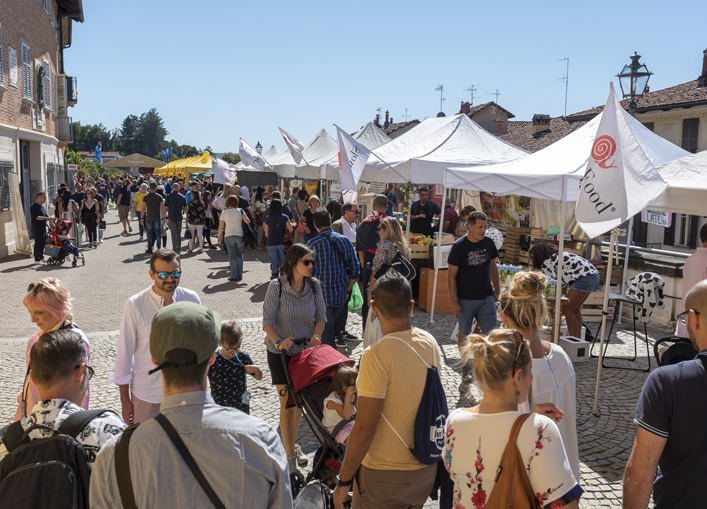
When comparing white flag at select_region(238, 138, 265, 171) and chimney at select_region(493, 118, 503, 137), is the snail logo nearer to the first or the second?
white flag at select_region(238, 138, 265, 171)

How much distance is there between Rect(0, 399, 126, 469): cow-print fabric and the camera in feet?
7.26

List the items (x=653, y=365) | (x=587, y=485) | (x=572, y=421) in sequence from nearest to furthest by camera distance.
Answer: (x=572, y=421) < (x=587, y=485) < (x=653, y=365)

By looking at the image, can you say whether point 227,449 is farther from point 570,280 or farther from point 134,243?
point 134,243

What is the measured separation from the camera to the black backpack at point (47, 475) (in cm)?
200

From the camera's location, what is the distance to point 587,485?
4.57m

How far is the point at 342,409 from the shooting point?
3676 mm

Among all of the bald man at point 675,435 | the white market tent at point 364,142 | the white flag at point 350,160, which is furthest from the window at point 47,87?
the bald man at point 675,435

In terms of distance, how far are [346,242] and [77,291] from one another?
7.82 metres

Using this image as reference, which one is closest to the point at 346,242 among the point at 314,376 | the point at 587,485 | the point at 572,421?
the point at 314,376

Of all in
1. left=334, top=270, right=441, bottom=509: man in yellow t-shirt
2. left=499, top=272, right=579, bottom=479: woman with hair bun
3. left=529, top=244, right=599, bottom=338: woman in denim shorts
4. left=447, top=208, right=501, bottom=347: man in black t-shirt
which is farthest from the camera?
left=529, top=244, right=599, bottom=338: woman in denim shorts

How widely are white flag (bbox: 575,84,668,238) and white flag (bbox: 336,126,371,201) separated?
4510 millimetres

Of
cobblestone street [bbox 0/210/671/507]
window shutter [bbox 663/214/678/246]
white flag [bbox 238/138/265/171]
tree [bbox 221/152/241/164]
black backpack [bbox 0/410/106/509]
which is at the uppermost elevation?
tree [bbox 221/152/241/164]

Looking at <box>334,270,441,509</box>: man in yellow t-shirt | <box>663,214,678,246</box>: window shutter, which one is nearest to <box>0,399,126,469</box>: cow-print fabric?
<box>334,270,441,509</box>: man in yellow t-shirt

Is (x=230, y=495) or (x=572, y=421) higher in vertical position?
(x=230, y=495)
